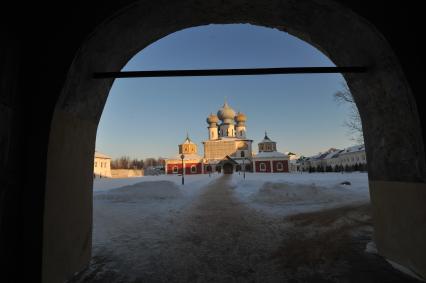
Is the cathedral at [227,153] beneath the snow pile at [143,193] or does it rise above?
above

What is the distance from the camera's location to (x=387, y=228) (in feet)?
14.5

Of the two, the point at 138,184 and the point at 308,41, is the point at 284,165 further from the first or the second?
the point at 308,41

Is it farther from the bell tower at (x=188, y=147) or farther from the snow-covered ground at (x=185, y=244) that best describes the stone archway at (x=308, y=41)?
the bell tower at (x=188, y=147)

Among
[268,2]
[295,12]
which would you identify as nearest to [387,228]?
[295,12]

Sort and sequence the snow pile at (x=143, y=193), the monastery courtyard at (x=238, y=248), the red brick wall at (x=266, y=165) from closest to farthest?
the monastery courtyard at (x=238, y=248) < the snow pile at (x=143, y=193) < the red brick wall at (x=266, y=165)

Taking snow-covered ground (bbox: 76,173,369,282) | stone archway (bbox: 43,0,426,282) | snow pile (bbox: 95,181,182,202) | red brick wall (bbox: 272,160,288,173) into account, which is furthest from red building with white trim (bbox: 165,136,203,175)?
stone archway (bbox: 43,0,426,282)

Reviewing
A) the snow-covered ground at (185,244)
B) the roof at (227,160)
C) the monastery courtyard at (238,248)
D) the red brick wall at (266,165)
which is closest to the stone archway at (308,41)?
the monastery courtyard at (238,248)

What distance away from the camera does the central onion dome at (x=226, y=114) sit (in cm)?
7281

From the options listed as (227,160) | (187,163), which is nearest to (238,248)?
(227,160)

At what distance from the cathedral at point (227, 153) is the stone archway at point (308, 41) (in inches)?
2212

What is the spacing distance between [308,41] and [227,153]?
63300mm

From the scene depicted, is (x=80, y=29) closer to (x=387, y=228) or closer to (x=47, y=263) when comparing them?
(x=47, y=263)

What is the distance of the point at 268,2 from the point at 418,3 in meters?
1.98

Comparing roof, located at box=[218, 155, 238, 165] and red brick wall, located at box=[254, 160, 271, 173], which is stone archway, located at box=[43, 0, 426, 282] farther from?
red brick wall, located at box=[254, 160, 271, 173]
